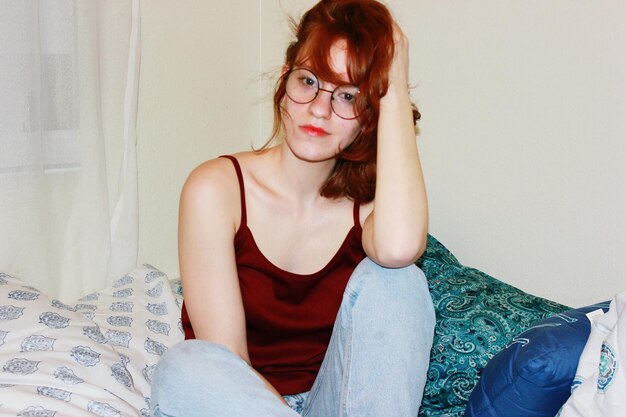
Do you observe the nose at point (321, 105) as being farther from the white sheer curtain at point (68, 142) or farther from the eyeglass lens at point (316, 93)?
the white sheer curtain at point (68, 142)

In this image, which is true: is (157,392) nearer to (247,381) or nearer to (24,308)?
(247,381)

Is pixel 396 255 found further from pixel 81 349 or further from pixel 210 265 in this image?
pixel 81 349

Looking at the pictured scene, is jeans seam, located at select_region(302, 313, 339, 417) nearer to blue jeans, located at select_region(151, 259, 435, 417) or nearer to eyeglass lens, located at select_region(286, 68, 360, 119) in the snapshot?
blue jeans, located at select_region(151, 259, 435, 417)

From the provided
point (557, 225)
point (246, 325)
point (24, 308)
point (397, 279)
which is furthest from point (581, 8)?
point (24, 308)

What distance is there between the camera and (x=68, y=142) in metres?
1.73

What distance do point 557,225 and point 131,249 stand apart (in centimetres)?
107

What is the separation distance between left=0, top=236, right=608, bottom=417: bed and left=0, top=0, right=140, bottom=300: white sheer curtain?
0.10 m

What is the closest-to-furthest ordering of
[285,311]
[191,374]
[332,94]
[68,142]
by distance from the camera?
[191,374] < [332,94] < [285,311] < [68,142]

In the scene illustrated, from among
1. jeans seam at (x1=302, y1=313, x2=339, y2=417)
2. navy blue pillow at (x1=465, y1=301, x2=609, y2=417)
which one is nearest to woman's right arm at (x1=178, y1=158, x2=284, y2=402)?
jeans seam at (x1=302, y1=313, x2=339, y2=417)

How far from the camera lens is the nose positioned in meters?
1.22

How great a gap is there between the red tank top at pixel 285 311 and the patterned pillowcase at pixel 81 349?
0.17m

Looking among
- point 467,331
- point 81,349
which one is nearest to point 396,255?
point 467,331

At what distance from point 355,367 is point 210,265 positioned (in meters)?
0.30

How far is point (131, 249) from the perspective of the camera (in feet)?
6.31
